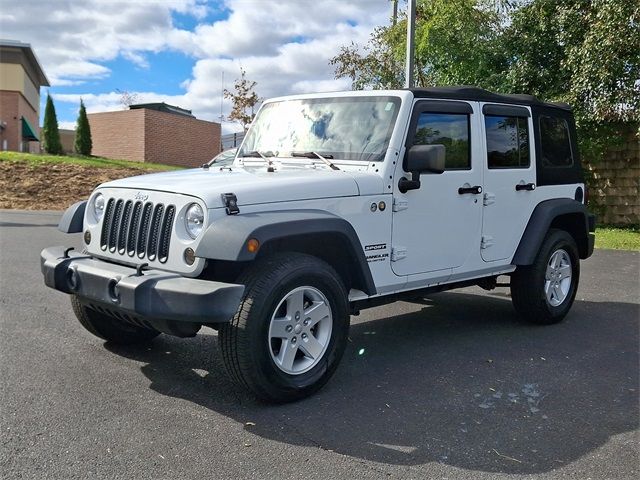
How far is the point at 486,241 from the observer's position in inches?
214

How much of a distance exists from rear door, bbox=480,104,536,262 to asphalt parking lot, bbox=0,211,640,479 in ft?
2.81

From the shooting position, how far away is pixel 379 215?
4.50 meters

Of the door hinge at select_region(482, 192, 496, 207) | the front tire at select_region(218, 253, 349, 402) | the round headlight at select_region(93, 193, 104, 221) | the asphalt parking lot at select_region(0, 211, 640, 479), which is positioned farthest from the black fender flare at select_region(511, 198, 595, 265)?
A: the round headlight at select_region(93, 193, 104, 221)

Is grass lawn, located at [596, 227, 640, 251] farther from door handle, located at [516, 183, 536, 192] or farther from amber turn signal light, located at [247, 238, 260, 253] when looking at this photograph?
amber turn signal light, located at [247, 238, 260, 253]

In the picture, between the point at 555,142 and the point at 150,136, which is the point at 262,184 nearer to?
the point at 555,142

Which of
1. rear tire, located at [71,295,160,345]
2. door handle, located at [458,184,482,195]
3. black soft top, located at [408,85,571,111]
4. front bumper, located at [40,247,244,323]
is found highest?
black soft top, located at [408,85,571,111]

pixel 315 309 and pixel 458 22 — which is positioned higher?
pixel 458 22

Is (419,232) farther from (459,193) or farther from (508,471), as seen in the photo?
(508,471)

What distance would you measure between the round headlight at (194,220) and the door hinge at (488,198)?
8.39ft

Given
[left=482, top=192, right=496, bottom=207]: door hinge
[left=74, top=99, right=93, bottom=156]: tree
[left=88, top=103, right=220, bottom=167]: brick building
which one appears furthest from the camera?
[left=88, top=103, right=220, bottom=167]: brick building

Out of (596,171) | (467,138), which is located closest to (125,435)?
(467,138)

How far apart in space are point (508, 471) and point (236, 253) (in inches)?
69.0

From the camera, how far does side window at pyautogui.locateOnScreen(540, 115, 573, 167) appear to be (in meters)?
6.17

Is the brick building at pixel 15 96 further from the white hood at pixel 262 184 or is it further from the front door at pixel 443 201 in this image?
the front door at pixel 443 201
